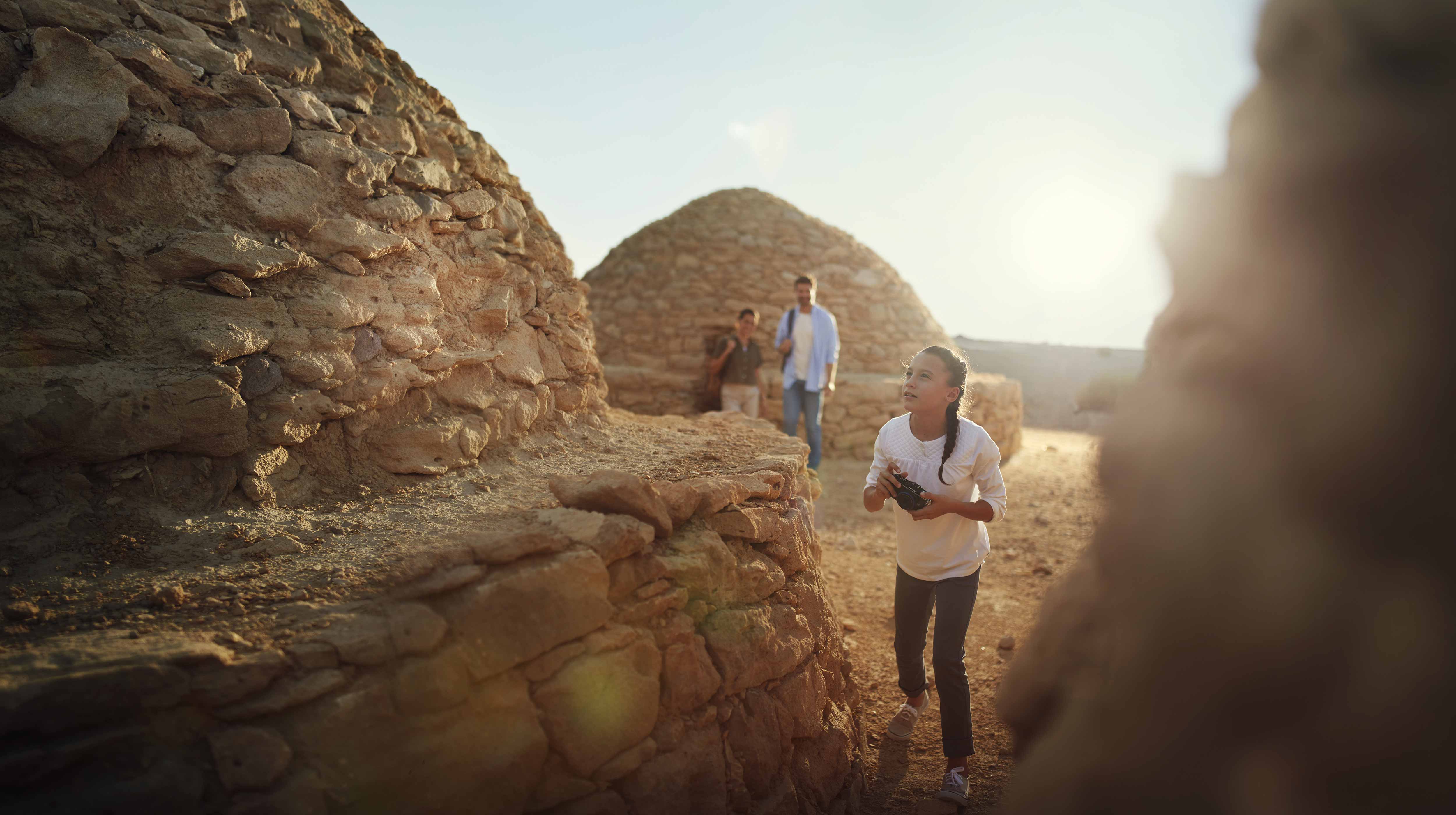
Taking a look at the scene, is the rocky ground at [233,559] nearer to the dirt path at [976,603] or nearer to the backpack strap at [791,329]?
the dirt path at [976,603]

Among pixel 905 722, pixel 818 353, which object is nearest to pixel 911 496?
pixel 905 722

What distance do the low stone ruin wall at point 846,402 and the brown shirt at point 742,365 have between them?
5.06ft

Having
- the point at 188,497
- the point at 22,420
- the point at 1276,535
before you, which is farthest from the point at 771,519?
the point at 22,420

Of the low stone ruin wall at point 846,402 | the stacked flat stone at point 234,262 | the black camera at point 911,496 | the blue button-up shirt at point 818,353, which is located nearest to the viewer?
the stacked flat stone at point 234,262

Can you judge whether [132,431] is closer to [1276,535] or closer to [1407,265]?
[1276,535]

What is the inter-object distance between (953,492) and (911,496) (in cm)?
21

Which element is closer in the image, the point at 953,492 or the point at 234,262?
the point at 234,262

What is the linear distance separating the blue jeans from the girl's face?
370 centimetres

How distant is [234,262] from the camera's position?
2.24m

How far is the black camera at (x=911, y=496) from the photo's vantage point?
2.36m

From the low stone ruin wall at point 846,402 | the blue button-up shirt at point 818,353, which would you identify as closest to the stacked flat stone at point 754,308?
the low stone ruin wall at point 846,402

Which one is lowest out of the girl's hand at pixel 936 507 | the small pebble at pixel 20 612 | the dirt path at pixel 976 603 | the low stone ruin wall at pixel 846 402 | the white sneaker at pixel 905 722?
the dirt path at pixel 976 603

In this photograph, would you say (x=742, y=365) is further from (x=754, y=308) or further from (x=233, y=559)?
(x=233, y=559)

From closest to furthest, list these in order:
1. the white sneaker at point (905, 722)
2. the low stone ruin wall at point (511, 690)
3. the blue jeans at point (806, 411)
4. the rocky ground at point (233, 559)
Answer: the low stone ruin wall at point (511, 690) → the rocky ground at point (233, 559) → the white sneaker at point (905, 722) → the blue jeans at point (806, 411)
